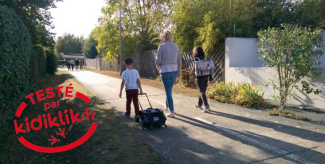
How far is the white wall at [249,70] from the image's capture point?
279 inches

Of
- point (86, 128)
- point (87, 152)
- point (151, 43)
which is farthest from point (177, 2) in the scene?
point (151, 43)

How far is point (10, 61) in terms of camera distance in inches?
228

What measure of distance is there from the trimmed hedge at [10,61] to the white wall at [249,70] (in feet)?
22.0

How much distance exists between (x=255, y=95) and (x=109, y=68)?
28.8 metres

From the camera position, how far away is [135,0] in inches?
927

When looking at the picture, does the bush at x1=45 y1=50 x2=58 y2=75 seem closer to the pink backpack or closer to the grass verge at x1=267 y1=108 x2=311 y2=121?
the pink backpack

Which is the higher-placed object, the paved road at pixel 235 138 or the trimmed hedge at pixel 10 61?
the trimmed hedge at pixel 10 61

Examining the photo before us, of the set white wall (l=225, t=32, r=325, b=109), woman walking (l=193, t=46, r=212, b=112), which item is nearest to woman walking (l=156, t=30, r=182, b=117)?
woman walking (l=193, t=46, r=212, b=112)

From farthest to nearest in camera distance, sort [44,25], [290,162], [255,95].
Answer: [44,25]
[255,95]
[290,162]

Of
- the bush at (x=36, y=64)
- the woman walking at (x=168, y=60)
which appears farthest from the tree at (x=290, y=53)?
the bush at (x=36, y=64)

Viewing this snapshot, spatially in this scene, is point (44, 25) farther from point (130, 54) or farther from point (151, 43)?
point (130, 54)

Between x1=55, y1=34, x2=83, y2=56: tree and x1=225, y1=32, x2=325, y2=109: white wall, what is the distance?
234 ft

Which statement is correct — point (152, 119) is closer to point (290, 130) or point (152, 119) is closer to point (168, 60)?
point (168, 60)

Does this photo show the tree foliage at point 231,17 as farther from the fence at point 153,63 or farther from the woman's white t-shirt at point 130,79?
the woman's white t-shirt at point 130,79
